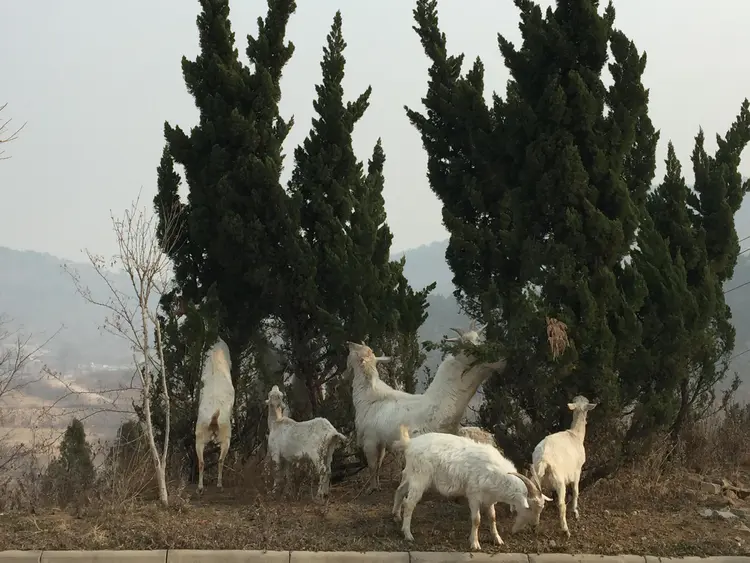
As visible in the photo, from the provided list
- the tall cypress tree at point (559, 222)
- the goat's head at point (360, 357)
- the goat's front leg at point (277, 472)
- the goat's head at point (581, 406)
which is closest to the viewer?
the goat's head at point (581, 406)

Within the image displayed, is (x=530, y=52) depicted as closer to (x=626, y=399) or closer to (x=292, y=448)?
(x=626, y=399)

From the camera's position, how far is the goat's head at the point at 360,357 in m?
9.73

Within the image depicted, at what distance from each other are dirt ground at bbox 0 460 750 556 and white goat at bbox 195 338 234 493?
0.74 meters

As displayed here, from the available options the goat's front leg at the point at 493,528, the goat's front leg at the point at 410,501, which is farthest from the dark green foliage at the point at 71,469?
the goat's front leg at the point at 493,528

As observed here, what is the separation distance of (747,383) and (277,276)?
30.5 m

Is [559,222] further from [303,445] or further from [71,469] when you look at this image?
[71,469]

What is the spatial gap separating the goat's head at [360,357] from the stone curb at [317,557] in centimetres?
336

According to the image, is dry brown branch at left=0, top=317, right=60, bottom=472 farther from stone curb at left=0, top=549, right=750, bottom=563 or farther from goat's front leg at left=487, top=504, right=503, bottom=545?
goat's front leg at left=487, top=504, right=503, bottom=545

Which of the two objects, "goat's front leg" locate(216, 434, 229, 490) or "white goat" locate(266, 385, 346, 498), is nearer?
"white goat" locate(266, 385, 346, 498)

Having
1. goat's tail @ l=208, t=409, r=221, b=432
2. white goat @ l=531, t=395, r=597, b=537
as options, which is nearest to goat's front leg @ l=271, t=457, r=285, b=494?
goat's tail @ l=208, t=409, r=221, b=432

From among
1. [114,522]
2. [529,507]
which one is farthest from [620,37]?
[114,522]

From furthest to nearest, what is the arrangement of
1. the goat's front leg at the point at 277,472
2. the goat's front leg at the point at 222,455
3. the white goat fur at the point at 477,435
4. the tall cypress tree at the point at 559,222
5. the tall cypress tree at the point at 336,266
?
the tall cypress tree at the point at 336,266, the goat's front leg at the point at 222,455, the goat's front leg at the point at 277,472, the tall cypress tree at the point at 559,222, the white goat fur at the point at 477,435

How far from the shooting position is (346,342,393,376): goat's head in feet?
31.9

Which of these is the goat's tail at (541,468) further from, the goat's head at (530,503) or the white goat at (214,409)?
the white goat at (214,409)
